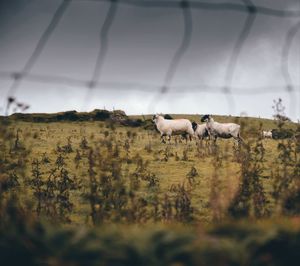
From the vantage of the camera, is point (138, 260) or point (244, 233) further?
point (244, 233)

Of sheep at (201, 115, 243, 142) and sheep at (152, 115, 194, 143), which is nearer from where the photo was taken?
sheep at (201, 115, 243, 142)

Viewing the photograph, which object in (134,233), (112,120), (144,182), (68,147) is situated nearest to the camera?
(134,233)

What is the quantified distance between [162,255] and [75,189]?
612 cm

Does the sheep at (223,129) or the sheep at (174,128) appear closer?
the sheep at (223,129)

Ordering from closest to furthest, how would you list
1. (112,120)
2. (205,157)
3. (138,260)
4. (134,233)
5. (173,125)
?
(138,260), (134,233), (112,120), (205,157), (173,125)

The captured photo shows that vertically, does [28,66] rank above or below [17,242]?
above

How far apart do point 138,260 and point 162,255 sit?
0.34ft

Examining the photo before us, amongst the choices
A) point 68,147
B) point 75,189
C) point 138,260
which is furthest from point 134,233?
point 68,147

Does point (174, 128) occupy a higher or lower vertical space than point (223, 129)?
higher

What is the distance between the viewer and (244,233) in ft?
6.81

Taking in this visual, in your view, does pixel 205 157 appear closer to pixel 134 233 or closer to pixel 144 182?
pixel 144 182

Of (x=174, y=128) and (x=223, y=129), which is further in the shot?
(x=174, y=128)

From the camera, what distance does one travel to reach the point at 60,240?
1.90 meters

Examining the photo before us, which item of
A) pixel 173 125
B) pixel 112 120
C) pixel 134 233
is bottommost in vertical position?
pixel 134 233
